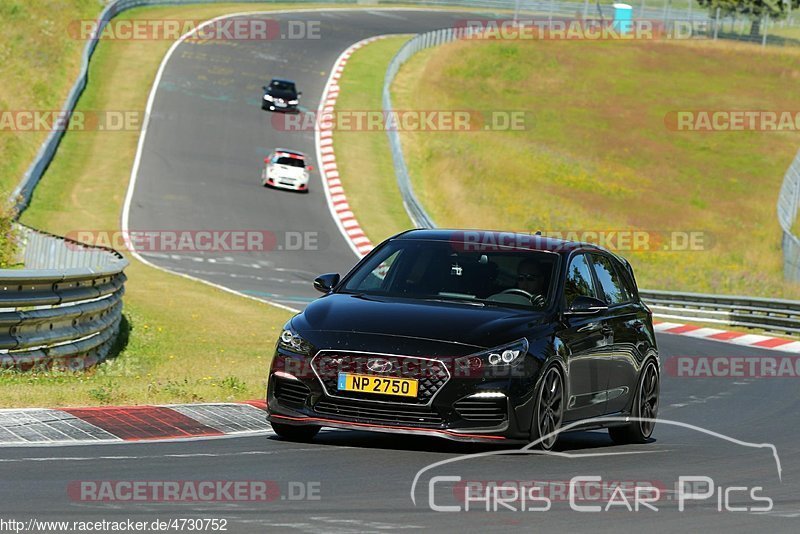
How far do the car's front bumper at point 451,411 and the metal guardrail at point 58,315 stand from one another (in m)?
4.84

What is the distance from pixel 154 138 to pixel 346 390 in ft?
132

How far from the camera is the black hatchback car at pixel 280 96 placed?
54.6 metres

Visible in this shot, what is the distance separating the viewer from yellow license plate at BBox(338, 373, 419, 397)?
9.50 m

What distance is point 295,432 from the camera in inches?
401

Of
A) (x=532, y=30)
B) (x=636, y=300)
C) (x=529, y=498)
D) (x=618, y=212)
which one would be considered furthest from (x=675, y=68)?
(x=529, y=498)

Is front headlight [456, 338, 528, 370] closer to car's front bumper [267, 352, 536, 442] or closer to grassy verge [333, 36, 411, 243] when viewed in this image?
car's front bumper [267, 352, 536, 442]

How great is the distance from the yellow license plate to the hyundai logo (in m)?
0.05

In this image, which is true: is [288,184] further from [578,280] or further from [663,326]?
[578,280]

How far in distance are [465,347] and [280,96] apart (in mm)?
45852

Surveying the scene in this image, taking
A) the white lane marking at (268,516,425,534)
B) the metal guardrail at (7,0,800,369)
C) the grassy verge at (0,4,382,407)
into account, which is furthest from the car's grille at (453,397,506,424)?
the metal guardrail at (7,0,800,369)

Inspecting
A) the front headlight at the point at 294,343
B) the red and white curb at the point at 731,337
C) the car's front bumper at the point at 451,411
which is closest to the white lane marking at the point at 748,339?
the red and white curb at the point at 731,337

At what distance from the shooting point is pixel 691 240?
163 feet

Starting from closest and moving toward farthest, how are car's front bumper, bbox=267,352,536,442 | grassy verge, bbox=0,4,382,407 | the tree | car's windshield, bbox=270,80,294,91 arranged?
car's front bumper, bbox=267,352,536,442 < grassy verge, bbox=0,4,382,407 < car's windshield, bbox=270,80,294,91 < the tree

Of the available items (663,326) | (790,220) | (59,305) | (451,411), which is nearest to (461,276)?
(451,411)
